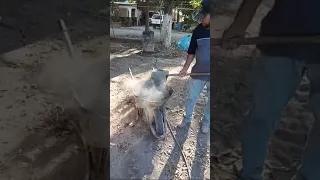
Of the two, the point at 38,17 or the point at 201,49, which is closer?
the point at 38,17

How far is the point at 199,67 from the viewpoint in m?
1.46

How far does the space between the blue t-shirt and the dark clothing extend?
0.48 meters

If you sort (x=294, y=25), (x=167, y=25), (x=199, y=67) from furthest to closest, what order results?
(x=167, y=25)
(x=199, y=67)
(x=294, y=25)

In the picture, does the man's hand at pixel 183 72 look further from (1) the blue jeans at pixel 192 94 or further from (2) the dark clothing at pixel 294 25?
(2) the dark clothing at pixel 294 25

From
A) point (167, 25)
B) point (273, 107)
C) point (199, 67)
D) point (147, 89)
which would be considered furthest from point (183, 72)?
point (273, 107)

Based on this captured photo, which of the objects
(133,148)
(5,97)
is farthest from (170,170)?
(5,97)

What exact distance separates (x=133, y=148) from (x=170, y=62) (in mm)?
580

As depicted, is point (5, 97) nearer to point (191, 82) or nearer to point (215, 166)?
point (215, 166)

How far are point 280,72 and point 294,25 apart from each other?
0.37 feet

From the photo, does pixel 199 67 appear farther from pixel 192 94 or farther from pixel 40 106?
pixel 40 106

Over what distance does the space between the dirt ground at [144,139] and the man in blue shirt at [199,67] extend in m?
0.05

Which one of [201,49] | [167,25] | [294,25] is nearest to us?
[294,25]

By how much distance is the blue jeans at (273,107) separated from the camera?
71 cm

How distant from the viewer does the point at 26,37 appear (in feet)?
2.48
